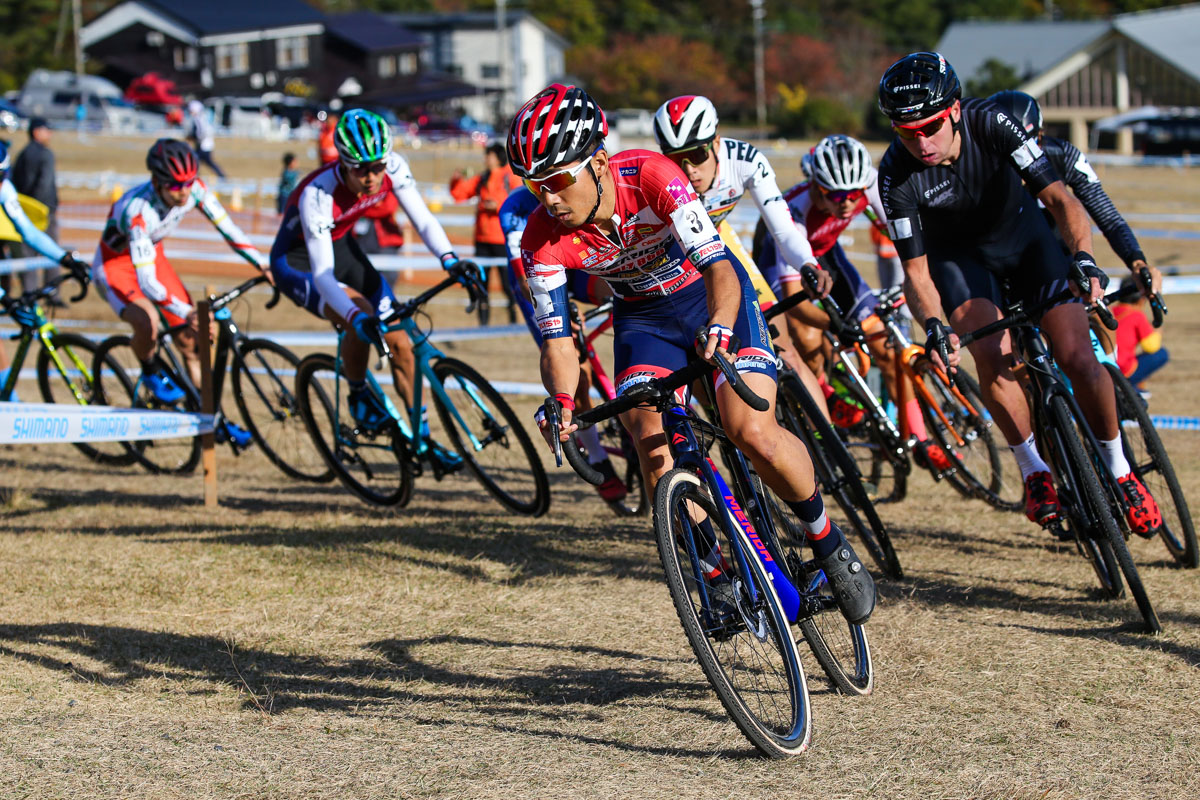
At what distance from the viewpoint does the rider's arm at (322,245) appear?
7.13m

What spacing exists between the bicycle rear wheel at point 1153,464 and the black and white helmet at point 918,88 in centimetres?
156

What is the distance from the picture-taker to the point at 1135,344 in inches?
349

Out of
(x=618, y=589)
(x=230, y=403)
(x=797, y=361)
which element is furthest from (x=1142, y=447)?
(x=230, y=403)

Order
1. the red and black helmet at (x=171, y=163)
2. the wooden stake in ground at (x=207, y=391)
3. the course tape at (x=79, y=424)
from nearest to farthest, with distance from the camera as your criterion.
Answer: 1. the course tape at (x=79, y=424)
2. the wooden stake in ground at (x=207, y=391)
3. the red and black helmet at (x=171, y=163)

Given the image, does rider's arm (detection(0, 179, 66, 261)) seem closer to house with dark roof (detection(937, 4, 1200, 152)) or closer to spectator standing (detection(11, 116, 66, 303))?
spectator standing (detection(11, 116, 66, 303))

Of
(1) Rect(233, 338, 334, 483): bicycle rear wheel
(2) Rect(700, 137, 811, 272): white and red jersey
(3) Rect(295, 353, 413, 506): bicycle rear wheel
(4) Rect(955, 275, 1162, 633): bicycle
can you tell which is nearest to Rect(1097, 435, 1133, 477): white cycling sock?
(4) Rect(955, 275, 1162, 633): bicycle

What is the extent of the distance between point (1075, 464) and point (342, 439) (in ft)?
15.3

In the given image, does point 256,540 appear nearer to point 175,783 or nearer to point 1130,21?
point 175,783

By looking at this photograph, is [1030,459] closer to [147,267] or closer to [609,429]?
[609,429]

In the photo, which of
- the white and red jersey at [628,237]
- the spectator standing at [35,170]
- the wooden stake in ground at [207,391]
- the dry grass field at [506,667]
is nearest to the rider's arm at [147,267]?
the wooden stake in ground at [207,391]

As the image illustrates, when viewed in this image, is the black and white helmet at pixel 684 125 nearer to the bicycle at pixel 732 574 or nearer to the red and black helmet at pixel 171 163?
the bicycle at pixel 732 574

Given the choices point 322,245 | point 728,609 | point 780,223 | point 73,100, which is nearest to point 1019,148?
point 780,223

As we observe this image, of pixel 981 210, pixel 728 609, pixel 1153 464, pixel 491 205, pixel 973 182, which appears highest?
pixel 491 205

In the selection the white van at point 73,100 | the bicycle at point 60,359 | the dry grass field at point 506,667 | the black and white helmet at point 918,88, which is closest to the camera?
the dry grass field at point 506,667
